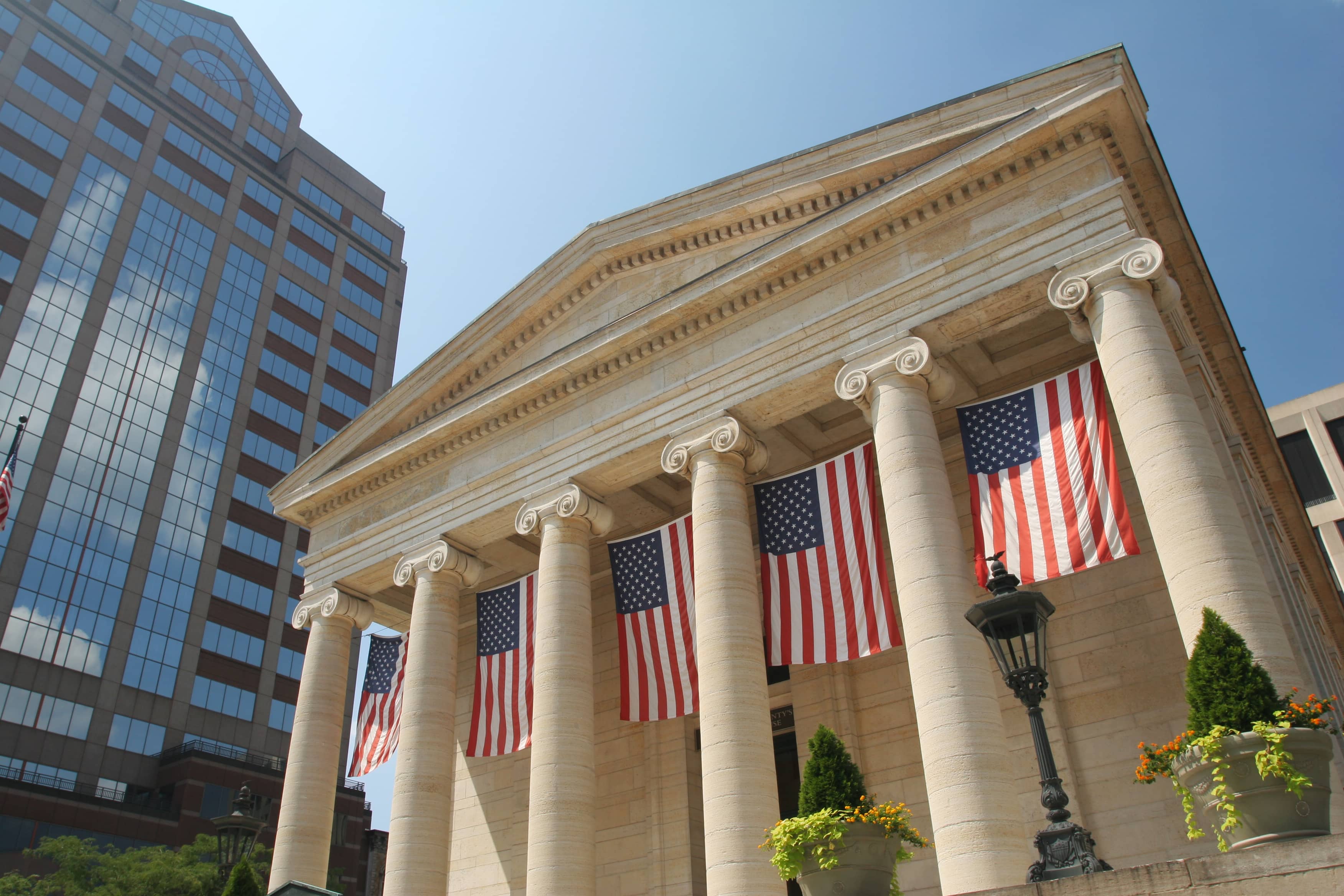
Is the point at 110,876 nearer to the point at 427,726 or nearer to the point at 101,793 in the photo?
the point at 101,793

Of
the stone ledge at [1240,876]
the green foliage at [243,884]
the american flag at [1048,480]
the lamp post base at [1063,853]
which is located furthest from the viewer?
the american flag at [1048,480]

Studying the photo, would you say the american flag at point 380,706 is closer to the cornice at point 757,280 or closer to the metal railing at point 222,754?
the cornice at point 757,280

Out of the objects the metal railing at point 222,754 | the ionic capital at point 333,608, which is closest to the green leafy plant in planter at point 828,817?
the ionic capital at point 333,608

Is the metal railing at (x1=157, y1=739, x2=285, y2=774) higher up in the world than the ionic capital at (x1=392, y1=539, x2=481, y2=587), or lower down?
higher up

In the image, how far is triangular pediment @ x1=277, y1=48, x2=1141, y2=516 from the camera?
1780 cm

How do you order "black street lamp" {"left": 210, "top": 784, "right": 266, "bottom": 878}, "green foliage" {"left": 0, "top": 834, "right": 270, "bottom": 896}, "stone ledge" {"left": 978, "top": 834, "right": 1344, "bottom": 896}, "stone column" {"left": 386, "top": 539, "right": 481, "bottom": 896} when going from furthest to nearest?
"green foliage" {"left": 0, "top": 834, "right": 270, "bottom": 896} → "stone column" {"left": 386, "top": 539, "right": 481, "bottom": 896} → "black street lamp" {"left": 210, "top": 784, "right": 266, "bottom": 878} → "stone ledge" {"left": 978, "top": 834, "right": 1344, "bottom": 896}

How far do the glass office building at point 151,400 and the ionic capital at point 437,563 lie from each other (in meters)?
34.7

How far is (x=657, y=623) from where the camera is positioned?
1936cm

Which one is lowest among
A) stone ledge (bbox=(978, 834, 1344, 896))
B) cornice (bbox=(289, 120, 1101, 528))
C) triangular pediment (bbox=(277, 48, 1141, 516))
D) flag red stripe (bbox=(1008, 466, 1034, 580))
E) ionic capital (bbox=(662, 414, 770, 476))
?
stone ledge (bbox=(978, 834, 1344, 896))

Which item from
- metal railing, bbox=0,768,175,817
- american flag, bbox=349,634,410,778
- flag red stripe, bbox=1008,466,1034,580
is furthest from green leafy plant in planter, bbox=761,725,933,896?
metal railing, bbox=0,768,175,817

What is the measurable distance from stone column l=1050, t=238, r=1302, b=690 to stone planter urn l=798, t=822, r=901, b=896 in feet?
14.6

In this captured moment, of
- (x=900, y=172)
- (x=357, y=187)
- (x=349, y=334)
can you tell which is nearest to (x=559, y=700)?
(x=900, y=172)

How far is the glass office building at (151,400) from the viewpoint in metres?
53.5

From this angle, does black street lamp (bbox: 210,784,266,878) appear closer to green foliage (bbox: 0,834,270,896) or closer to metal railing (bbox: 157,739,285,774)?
green foliage (bbox: 0,834,270,896)
